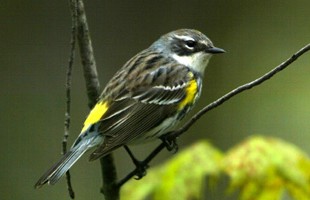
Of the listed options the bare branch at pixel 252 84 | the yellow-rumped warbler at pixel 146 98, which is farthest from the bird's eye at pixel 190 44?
the bare branch at pixel 252 84

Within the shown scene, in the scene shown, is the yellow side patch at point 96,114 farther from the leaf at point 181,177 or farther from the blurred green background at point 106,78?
the blurred green background at point 106,78

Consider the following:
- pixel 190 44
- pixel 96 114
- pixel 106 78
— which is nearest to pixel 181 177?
pixel 96 114

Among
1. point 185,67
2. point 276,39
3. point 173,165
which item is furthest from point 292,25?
point 173,165

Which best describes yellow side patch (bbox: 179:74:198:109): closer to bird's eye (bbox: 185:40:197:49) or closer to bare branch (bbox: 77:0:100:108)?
bird's eye (bbox: 185:40:197:49)

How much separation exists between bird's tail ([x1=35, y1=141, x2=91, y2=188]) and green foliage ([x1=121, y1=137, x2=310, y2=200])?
492 millimetres

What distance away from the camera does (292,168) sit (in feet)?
16.9

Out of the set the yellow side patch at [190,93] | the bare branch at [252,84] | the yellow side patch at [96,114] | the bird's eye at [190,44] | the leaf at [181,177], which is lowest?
the leaf at [181,177]

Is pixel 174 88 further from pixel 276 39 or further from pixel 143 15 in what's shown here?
pixel 276 39

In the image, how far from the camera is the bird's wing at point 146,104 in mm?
5430

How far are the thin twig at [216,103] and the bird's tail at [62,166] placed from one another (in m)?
0.35

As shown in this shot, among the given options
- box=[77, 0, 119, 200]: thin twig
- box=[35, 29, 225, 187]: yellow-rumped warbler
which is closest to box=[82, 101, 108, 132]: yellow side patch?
box=[35, 29, 225, 187]: yellow-rumped warbler

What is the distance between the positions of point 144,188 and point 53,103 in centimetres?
484

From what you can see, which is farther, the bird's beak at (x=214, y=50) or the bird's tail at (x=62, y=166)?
the bird's beak at (x=214, y=50)

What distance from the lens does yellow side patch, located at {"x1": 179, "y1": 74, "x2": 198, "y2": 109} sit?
19.0ft
